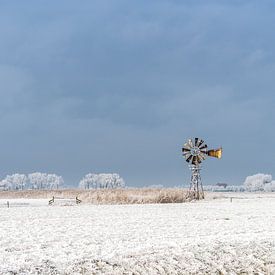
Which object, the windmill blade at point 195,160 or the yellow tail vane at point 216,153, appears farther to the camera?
the yellow tail vane at point 216,153

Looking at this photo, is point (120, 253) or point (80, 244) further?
point (80, 244)

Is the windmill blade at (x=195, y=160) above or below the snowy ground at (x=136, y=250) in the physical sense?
above

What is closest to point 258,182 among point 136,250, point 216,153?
point 216,153

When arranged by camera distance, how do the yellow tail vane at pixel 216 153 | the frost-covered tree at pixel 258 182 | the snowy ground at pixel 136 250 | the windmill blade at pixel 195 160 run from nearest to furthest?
the snowy ground at pixel 136 250, the windmill blade at pixel 195 160, the yellow tail vane at pixel 216 153, the frost-covered tree at pixel 258 182

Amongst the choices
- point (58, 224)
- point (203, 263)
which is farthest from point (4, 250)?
point (58, 224)

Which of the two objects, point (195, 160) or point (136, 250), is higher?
point (195, 160)

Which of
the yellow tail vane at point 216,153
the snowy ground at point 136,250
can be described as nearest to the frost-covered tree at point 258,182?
the yellow tail vane at point 216,153

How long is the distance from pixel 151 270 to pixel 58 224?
28.0 feet

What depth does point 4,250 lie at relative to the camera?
11836 mm

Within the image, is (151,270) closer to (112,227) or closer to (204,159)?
(112,227)

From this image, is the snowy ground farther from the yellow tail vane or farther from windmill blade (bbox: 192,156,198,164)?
the yellow tail vane

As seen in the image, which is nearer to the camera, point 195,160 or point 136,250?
point 136,250

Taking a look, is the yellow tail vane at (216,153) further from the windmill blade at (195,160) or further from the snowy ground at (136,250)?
the snowy ground at (136,250)

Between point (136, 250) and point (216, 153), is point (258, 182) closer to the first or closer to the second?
point (216, 153)
